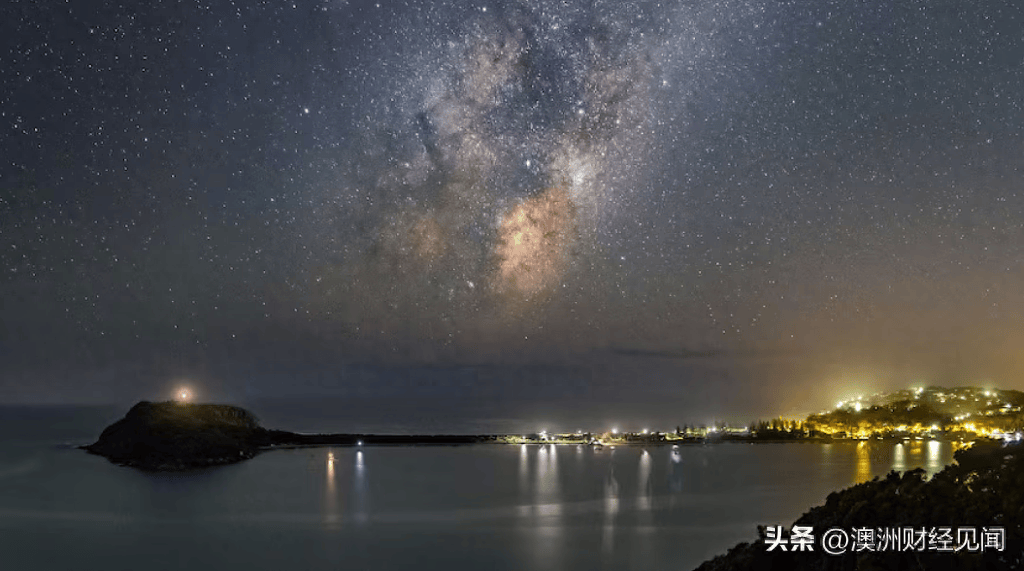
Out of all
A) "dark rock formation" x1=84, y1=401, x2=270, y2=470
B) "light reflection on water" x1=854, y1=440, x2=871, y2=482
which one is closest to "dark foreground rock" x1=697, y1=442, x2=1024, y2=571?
"light reflection on water" x1=854, y1=440, x2=871, y2=482

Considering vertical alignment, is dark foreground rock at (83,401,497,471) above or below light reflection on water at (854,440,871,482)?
above

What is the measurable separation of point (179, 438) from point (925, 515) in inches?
2130

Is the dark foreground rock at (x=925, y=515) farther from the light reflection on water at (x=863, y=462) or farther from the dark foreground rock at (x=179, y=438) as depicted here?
the dark foreground rock at (x=179, y=438)

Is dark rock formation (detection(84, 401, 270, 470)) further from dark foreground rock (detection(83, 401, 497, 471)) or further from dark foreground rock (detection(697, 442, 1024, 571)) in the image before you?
dark foreground rock (detection(697, 442, 1024, 571))

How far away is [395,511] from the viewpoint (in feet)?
137

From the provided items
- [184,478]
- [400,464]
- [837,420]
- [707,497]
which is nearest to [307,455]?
[400,464]

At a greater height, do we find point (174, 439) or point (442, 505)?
point (174, 439)

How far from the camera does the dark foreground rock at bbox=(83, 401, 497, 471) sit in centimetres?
5675

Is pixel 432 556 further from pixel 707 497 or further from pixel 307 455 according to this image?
pixel 307 455

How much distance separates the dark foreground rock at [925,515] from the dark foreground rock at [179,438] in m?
48.5

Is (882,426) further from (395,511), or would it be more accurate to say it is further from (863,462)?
(395,511)

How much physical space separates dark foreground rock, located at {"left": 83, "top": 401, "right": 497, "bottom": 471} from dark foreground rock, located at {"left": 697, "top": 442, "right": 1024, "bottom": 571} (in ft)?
159

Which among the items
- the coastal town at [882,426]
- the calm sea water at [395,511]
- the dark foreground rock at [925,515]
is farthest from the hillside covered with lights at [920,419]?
the dark foreground rock at [925,515]

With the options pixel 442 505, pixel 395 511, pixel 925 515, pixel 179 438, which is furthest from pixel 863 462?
pixel 925 515
